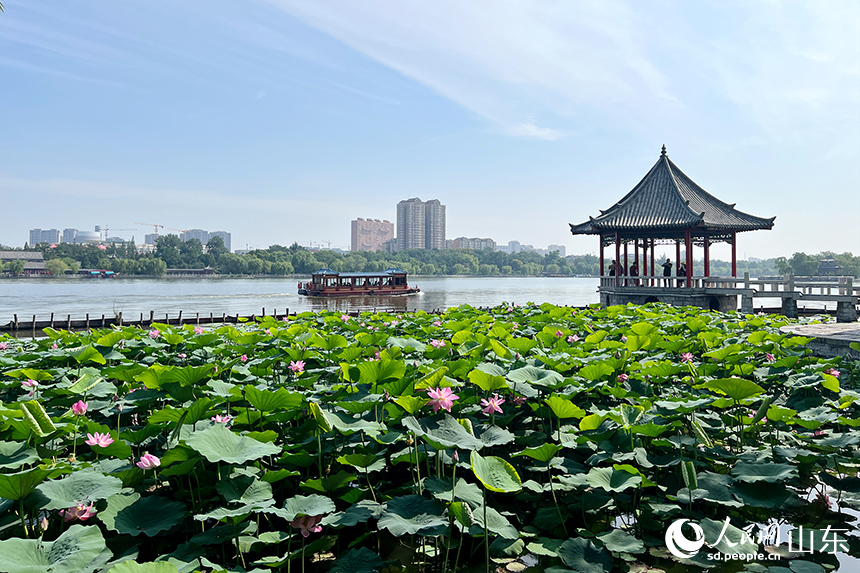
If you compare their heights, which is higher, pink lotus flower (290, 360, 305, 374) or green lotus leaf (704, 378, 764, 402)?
green lotus leaf (704, 378, 764, 402)

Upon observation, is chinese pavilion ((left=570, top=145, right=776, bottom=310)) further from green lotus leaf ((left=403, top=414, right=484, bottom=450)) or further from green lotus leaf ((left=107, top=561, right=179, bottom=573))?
green lotus leaf ((left=107, top=561, right=179, bottom=573))

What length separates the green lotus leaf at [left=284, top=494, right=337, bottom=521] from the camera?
174cm

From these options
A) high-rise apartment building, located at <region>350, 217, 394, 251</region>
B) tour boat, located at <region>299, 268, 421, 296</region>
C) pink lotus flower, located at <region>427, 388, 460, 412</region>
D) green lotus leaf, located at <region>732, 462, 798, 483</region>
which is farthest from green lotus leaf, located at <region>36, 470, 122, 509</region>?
high-rise apartment building, located at <region>350, 217, 394, 251</region>

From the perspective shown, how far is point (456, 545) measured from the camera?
1.96 metres

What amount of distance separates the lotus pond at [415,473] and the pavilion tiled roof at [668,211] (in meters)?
12.5

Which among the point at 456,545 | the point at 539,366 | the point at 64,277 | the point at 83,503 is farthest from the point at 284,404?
the point at 64,277

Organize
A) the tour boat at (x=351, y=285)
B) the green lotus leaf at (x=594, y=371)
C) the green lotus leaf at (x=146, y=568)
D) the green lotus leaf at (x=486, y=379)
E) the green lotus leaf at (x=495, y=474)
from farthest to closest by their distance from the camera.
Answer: the tour boat at (x=351, y=285), the green lotus leaf at (x=594, y=371), the green lotus leaf at (x=486, y=379), the green lotus leaf at (x=495, y=474), the green lotus leaf at (x=146, y=568)

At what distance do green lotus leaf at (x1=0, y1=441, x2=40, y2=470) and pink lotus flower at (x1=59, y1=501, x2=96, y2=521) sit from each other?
0.21m

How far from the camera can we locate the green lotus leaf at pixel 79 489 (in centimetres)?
160

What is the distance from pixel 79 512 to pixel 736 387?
8.98 ft

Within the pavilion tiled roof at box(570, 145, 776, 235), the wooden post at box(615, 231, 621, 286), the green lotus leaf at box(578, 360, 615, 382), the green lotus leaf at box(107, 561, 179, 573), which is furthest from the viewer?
the wooden post at box(615, 231, 621, 286)

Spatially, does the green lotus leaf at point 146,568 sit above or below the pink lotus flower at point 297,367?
below

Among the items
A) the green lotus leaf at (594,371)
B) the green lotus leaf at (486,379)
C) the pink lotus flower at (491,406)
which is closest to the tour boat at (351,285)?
the green lotus leaf at (594,371)

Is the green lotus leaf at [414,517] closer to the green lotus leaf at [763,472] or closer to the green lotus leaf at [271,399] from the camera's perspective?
the green lotus leaf at [271,399]
